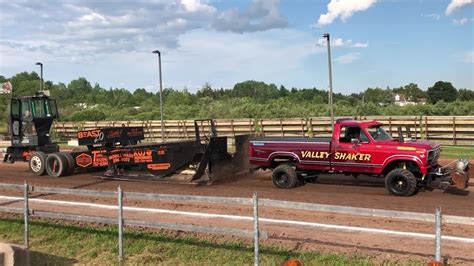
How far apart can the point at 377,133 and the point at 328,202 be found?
9.39 feet

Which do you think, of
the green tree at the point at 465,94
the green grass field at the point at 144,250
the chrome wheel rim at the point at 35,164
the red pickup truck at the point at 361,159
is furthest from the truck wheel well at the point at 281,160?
the green tree at the point at 465,94

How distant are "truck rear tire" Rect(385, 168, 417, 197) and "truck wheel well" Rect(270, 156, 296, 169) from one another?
2.77m

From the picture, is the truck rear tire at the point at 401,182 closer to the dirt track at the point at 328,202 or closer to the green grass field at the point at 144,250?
the dirt track at the point at 328,202

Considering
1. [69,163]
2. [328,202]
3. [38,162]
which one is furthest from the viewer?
[38,162]

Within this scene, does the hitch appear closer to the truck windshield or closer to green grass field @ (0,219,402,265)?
the truck windshield

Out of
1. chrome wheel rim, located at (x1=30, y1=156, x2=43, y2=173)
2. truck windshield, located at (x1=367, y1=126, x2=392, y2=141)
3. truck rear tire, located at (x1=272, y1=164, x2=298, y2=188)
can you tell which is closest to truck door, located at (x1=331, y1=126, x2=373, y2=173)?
truck windshield, located at (x1=367, y1=126, x2=392, y2=141)

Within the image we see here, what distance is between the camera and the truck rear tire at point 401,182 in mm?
12234

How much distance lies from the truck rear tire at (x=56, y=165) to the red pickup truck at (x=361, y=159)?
665cm

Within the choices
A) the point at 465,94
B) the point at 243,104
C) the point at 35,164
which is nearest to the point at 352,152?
the point at 35,164

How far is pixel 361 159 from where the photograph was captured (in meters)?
13.2

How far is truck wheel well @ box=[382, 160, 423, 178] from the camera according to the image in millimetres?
12719

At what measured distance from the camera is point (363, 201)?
38.8 ft

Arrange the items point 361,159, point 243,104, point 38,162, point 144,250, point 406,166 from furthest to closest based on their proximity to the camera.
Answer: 1. point 243,104
2. point 38,162
3. point 361,159
4. point 406,166
5. point 144,250

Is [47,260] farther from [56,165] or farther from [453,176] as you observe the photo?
[56,165]
